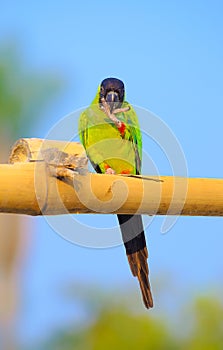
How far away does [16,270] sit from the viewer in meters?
6.28

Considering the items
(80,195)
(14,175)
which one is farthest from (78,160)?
(14,175)

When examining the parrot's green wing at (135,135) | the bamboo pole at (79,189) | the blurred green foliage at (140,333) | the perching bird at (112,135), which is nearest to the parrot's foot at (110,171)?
the perching bird at (112,135)

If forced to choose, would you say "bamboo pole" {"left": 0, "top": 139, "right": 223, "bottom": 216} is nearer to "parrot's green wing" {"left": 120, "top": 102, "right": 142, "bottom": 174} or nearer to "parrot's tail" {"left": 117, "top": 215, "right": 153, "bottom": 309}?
"parrot's tail" {"left": 117, "top": 215, "right": 153, "bottom": 309}

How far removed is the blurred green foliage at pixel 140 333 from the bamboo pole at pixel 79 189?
4.28 metres

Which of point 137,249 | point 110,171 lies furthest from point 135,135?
point 137,249

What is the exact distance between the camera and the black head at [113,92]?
3.01 metres

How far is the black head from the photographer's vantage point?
9.86ft

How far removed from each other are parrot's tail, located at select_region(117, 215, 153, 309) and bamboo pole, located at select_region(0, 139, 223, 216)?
420mm

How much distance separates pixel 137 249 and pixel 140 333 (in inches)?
153

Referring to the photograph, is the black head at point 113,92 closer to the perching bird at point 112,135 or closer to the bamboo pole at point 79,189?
the perching bird at point 112,135

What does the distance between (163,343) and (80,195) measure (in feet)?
15.3

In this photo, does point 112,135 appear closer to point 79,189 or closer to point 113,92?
point 113,92

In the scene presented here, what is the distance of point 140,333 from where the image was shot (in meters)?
6.14

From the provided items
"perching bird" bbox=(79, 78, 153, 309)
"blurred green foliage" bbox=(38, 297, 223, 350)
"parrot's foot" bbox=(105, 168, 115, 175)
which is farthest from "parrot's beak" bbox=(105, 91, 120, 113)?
"blurred green foliage" bbox=(38, 297, 223, 350)
